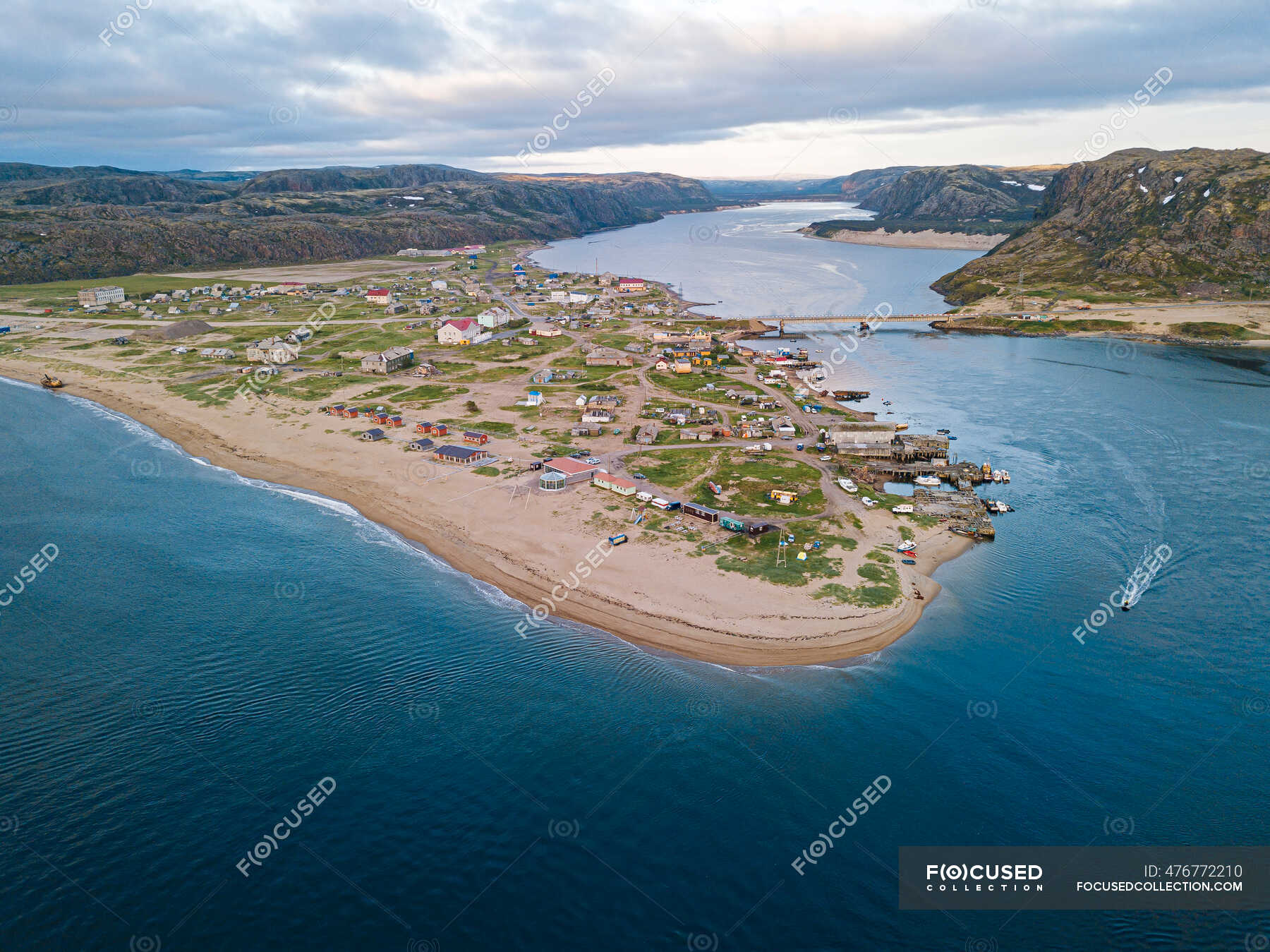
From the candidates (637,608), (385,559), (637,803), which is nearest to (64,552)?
(385,559)

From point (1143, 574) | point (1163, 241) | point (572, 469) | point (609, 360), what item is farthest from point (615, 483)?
point (1163, 241)

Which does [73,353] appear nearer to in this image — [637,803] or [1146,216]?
[637,803]

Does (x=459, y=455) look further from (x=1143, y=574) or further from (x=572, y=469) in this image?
(x=1143, y=574)

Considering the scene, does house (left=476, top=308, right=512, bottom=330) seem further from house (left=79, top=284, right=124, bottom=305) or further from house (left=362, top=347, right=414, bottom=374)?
house (left=79, top=284, right=124, bottom=305)

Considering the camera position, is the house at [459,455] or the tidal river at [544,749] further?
the house at [459,455]

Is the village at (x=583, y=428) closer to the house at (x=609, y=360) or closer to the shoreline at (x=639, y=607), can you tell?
the house at (x=609, y=360)

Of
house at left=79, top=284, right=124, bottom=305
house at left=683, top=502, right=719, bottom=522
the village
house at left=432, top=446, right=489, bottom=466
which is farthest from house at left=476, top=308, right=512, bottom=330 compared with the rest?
house at left=683, top=502, right=719, bottom=522

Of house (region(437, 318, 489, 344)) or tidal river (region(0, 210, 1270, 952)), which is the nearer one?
tidal river (region(0, 210, 1270, 952))

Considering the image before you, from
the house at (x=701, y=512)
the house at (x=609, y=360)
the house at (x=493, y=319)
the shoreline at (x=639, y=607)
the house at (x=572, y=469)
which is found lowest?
the shoreline at (x=639, y=607)

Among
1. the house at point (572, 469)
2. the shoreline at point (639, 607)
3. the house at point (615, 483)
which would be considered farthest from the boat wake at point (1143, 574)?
the house at point (572, 469)
